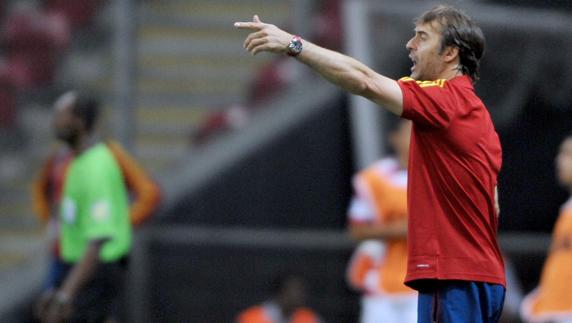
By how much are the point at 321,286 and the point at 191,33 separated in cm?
227

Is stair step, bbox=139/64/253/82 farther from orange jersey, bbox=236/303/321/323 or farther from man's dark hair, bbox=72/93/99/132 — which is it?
man's dark hair, bbox=72/93/99/132

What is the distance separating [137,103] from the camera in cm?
988

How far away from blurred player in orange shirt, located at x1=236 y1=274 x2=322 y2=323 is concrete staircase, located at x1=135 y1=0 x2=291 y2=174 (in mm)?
1354

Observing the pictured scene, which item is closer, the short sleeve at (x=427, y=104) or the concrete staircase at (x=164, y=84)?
the short sleeve at (x=427, y=104)

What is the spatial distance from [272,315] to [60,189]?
6.81ft

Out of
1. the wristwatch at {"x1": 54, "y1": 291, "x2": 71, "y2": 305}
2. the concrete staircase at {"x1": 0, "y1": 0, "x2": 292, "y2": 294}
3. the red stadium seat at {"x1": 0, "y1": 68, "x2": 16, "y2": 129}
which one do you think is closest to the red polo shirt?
the wristwatch at {"x1": 54, "y1": 291, "x2": 71, "y2": 305}

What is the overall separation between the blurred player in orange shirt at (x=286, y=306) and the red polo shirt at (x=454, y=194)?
15.0ft

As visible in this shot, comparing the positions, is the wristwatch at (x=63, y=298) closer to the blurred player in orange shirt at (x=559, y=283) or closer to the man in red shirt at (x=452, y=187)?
the blurred player in orange shirt at (x=559, y=283)

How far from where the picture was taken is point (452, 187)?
182 inches

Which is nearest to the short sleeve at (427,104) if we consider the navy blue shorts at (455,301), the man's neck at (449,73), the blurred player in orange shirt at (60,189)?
the man's neck at (449,73)

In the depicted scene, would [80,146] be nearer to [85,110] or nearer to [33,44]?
[85,110]

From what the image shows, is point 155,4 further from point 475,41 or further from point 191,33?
point 475,41

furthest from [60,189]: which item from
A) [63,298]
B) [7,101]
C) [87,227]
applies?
[7,101]

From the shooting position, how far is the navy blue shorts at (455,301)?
464 cm
